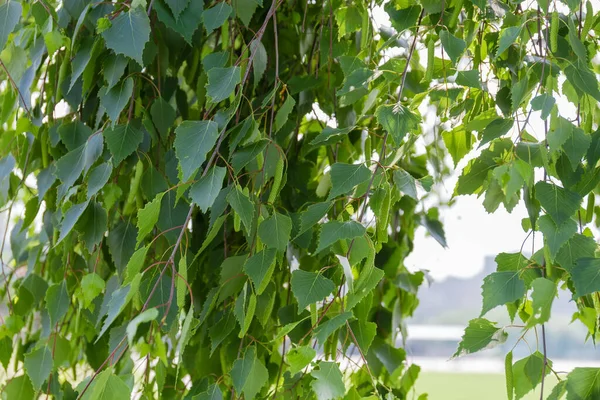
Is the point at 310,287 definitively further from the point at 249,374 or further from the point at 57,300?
the point at 57,300

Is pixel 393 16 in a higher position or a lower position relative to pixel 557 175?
higher

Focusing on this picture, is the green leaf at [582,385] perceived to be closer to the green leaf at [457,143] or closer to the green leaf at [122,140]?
the green leaf at [457,143]

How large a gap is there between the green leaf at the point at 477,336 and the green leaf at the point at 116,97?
0.34m

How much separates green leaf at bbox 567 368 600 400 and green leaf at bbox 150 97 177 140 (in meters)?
0.41

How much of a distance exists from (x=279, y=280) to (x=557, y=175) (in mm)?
341

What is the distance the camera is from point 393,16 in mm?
623

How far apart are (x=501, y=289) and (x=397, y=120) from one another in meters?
0.13

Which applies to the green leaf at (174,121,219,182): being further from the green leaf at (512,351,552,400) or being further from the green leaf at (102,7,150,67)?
the green leaf at (512,351,552,400)

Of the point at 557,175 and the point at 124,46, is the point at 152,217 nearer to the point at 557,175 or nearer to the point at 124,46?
the point at 124,46

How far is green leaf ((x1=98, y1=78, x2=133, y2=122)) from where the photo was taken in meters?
0.61

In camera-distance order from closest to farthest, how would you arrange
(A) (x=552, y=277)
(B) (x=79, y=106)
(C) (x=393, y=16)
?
(A) (x=552, y=277) < (C) (x=393, y=16) < (B) (x=79, y=106)

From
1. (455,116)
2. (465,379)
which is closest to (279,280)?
(455,116)

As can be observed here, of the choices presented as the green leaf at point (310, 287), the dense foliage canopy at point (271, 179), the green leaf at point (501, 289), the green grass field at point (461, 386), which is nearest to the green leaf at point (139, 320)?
the dense foliage canopy at point (271, 179)

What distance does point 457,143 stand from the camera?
0.71 meters
